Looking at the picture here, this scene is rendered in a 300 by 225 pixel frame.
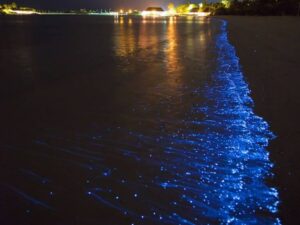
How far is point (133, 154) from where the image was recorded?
13.2 ft

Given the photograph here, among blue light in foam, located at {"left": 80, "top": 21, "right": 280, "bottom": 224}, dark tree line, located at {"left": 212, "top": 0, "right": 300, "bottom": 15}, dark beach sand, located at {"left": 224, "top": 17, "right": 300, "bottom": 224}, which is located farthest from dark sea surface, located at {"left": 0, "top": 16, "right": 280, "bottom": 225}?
dark tree line, located at {"left": 212, "top": 0, "right": 300, "bottom": 15}

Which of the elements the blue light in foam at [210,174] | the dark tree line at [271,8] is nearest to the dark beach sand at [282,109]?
the blue light in foam at [210,174]

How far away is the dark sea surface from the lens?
2934 millimetres

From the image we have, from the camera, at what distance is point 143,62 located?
1099cm

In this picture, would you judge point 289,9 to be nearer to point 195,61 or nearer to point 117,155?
point 195,61

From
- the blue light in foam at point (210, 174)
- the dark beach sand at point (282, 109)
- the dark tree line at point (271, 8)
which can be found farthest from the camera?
the dark tree line at point (271, 8)

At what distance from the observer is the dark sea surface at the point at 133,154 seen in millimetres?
2934

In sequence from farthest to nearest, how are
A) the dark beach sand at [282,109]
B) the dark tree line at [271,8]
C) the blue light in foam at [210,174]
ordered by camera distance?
1. the dark tree line at [271,8]
2. the dark beach sand at [282,109]
3. the blue light in foam at [210,174]

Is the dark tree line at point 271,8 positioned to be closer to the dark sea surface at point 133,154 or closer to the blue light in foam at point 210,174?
the dark sea surface at point 133,154

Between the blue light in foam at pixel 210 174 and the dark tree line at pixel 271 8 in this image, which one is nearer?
the blue light in foam at pixel 210 174

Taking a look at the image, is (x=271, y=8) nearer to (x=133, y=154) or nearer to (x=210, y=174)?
Answer: (x=133, y=154)

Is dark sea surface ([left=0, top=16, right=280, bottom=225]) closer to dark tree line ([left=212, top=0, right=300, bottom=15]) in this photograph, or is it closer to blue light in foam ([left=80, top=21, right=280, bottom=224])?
blue light in foam ([left=80, top=21, right=280, bottom=224])

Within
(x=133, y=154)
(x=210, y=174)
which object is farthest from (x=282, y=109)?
(x=133, y=154)

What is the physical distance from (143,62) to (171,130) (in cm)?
650
